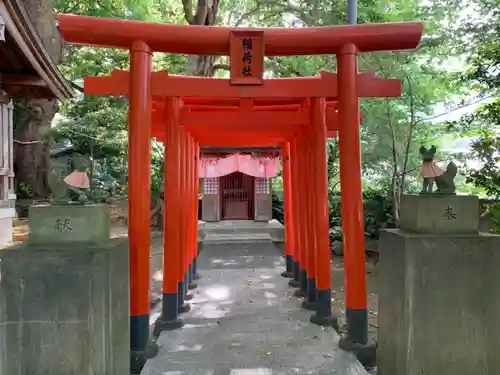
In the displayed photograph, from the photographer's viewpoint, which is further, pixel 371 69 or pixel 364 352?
pixel 371 69

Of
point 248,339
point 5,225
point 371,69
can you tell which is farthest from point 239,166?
point 248,339

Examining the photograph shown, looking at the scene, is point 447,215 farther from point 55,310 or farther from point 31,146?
point 31,146

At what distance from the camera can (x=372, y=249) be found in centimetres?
1301

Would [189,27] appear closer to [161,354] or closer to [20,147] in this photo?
[161,354]

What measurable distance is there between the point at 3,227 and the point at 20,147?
8.91 m

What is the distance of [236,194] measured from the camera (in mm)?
17828

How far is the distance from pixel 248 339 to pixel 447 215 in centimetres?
290

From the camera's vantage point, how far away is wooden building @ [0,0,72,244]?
713 centimetres

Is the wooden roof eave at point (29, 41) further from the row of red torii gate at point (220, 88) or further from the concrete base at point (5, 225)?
the row of red torii gate at point (220, 88)

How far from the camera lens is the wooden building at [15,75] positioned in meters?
7.13

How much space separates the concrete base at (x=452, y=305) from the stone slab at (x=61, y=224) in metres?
2.61

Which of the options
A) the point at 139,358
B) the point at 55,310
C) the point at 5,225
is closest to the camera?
the point at 55,310

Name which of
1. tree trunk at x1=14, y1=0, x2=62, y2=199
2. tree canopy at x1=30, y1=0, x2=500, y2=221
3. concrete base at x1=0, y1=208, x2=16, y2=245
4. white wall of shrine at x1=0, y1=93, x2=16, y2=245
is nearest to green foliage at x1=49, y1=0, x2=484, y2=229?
tree canopy at x1=30, y1=0, x2=500, y2=221

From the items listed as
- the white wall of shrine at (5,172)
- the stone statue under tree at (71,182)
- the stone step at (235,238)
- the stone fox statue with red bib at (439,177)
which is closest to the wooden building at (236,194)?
the stone step at (235,238)
